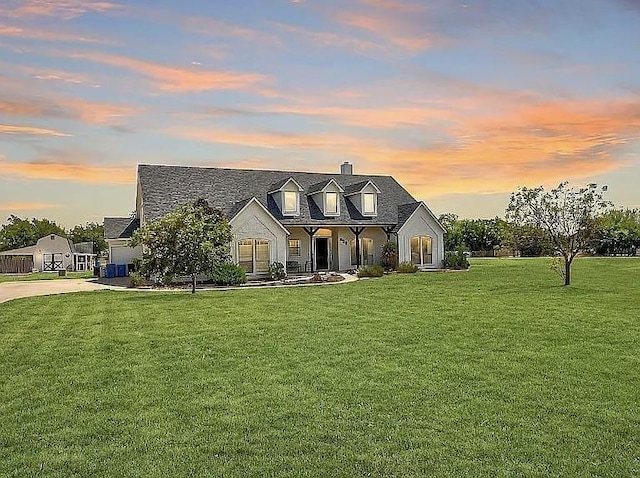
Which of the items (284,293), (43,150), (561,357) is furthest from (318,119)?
(561,357)

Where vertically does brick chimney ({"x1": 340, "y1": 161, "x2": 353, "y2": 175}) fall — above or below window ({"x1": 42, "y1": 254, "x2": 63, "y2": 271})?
above

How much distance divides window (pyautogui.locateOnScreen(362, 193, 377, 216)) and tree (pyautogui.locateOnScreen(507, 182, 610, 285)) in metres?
11.6

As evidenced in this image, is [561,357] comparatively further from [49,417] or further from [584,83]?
[584,83]

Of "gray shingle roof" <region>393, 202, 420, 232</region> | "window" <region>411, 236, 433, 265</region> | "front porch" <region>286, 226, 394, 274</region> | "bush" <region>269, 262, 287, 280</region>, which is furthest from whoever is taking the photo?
"window" <region>411, 236, 433, 265</region>

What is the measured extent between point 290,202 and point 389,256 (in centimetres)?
640

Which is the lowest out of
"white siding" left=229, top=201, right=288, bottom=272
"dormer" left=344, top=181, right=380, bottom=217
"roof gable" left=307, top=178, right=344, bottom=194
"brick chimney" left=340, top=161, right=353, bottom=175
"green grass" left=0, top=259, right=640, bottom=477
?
"green grass" left=0, top=259, right=640, bottom=477

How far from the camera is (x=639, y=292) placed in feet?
59.8

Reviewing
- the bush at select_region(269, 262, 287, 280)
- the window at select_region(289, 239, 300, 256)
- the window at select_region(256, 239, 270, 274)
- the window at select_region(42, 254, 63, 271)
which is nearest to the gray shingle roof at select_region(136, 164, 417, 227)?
the window at select_region(289, 239, 300, 256)

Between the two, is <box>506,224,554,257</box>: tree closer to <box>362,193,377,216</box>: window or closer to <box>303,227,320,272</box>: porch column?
<box>362,193,377,216</box>: window

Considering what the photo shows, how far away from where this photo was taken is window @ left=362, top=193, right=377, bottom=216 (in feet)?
109

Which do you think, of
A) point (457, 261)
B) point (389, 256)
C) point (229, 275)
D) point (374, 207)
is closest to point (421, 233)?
point (457, 261)

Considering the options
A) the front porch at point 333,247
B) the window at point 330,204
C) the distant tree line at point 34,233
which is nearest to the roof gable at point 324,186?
the window at point 330,204

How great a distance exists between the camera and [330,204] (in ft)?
106

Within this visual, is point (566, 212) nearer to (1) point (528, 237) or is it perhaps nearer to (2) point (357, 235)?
(1) point (528, 237)
